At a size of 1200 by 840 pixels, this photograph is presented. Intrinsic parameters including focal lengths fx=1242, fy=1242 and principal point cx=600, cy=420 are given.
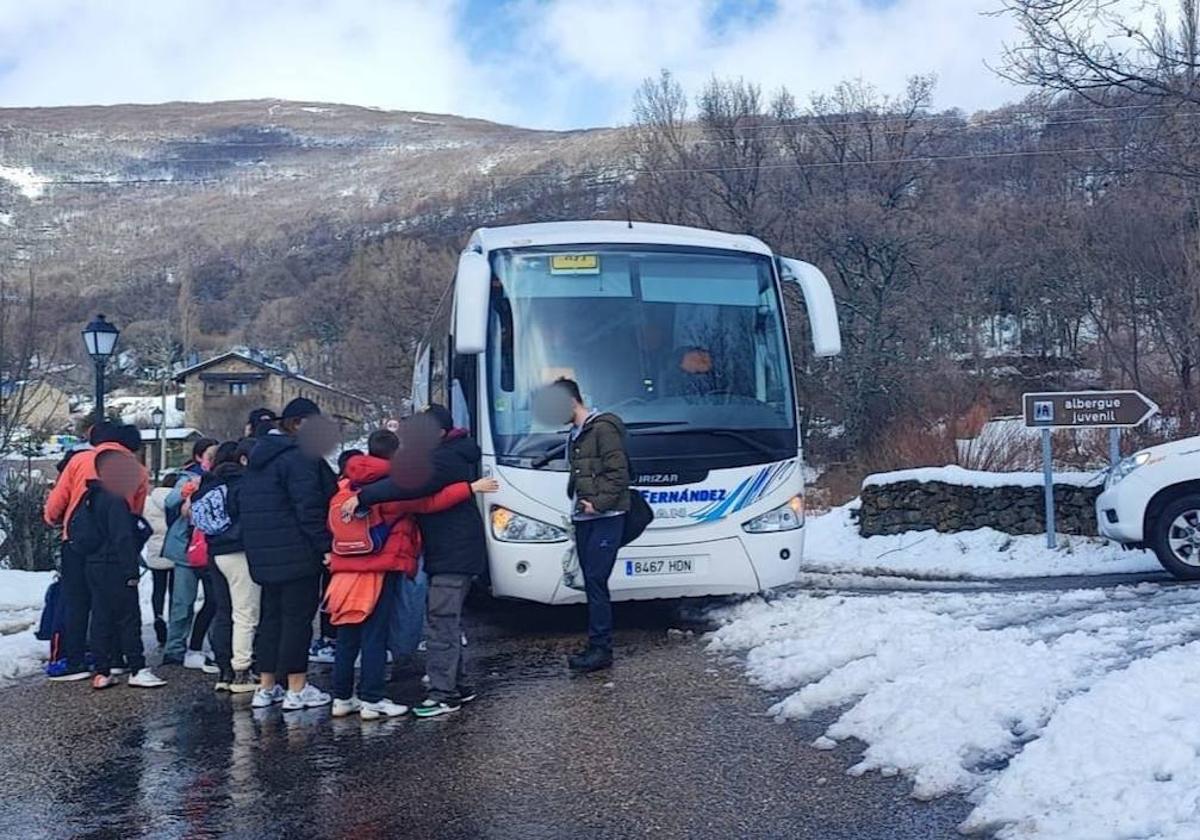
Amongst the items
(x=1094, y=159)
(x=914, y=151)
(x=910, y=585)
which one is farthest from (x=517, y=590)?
(x=914, y=151)

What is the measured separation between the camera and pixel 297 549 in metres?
7.32

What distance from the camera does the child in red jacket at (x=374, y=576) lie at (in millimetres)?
7078

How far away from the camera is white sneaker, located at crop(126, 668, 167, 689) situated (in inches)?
328

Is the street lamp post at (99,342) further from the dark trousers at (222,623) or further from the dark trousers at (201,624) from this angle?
the dark trousers at (222,623)

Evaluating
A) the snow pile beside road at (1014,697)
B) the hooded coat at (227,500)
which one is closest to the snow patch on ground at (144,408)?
the hooded coat at (227,500)

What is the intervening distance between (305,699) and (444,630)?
3.43 ft

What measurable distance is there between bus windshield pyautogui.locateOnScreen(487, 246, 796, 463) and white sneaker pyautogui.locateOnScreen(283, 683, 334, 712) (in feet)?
7.68

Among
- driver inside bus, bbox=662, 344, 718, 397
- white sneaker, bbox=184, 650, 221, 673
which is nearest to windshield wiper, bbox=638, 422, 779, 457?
driver inside bus, bbox=662, 344, 718, 397

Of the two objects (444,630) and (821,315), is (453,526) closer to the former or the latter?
(444,630)

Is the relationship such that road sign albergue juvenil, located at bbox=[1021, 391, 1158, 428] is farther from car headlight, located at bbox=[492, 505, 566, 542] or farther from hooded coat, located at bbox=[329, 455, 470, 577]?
hooded coat, located at bbox=[329, 455, 470, 577]

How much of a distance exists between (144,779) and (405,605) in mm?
2433

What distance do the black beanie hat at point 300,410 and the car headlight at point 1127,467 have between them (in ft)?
25.6

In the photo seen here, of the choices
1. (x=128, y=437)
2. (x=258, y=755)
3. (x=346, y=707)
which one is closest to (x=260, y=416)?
(x=128, y=437)

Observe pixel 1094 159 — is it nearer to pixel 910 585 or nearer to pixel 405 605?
pixel 910 585
